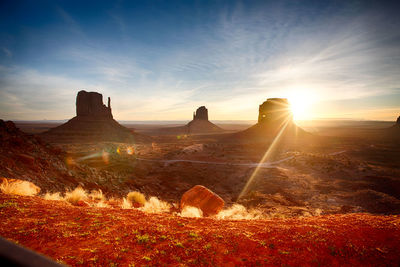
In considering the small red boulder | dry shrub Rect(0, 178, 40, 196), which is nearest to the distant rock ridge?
dry shrub Rect(0, 178, 40, 196)

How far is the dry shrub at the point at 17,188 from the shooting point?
8.17 m

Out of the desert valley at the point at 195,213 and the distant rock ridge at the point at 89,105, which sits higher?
the distant rock ridge at the point at 89,105

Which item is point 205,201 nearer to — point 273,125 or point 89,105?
point 273,125

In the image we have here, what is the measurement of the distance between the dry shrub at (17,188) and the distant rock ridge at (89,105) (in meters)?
68.3

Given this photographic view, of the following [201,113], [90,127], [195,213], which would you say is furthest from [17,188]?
[201,113]

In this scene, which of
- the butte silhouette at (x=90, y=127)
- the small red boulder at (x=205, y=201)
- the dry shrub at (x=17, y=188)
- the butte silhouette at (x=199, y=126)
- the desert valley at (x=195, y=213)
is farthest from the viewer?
the butte silhouette at (x=199, y=126)

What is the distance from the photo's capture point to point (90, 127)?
2425 inches

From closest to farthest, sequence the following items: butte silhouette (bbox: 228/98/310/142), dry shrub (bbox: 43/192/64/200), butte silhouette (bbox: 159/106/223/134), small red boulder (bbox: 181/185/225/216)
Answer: dry shrub (bbox: 43/192/64/200), small red boulder (bbox: 181/185/225/216), butte silhouette (bbox: 228/98/310/142), butte silhouette (bbox: 159/106/223/134)

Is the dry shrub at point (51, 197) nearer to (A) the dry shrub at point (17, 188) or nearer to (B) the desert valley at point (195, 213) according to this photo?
(B) the desert valley at point (195, 213)

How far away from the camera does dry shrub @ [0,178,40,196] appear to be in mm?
8166

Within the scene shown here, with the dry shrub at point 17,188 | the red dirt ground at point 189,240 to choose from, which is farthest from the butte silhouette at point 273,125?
the dry shrub at point 17,188

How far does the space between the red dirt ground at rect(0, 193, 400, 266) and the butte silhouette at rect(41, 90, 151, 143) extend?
5469cm

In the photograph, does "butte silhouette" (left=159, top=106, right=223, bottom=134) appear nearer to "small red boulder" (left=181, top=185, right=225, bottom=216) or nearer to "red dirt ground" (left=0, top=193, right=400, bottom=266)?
"small red boulder" (left=181, top=185, right=225, bottom=216)

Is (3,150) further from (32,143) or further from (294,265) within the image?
(294,265)
